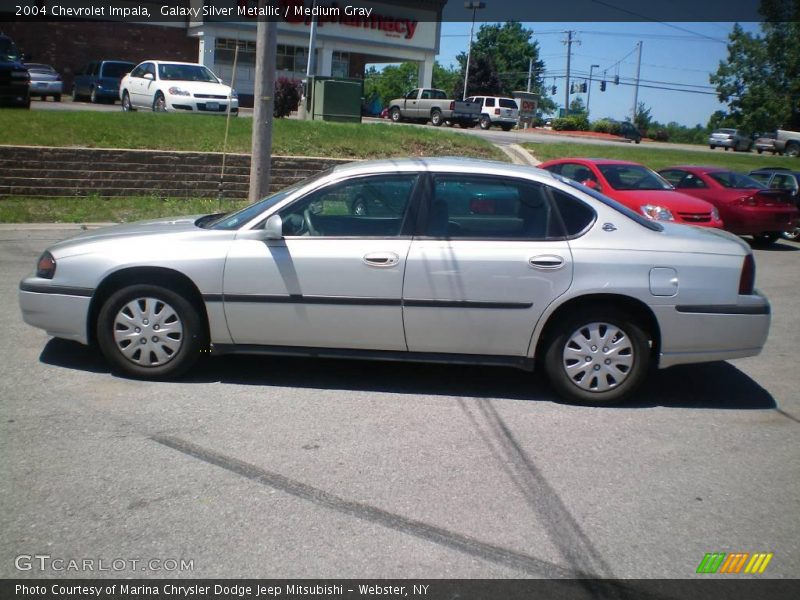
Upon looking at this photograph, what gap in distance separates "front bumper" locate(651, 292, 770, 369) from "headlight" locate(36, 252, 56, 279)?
4252 millimetres

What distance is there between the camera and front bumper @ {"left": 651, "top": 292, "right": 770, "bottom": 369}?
18.8 feet

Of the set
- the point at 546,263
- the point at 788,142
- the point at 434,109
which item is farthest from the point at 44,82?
the point at 788,142

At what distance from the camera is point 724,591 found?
364 centimetres

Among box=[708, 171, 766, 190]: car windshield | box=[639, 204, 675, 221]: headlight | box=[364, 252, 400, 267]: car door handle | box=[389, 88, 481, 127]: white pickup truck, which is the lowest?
box=[364, 252, 400, 267]: car door handle

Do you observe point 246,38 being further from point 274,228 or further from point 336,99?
point 274,228

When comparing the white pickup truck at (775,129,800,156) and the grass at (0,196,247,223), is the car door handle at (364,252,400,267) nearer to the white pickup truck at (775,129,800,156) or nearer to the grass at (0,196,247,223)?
the grass at (0,196,247,223)

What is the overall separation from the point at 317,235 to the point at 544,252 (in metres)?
1.59

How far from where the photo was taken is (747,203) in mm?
15031

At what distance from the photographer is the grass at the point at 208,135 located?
1560 centimetres

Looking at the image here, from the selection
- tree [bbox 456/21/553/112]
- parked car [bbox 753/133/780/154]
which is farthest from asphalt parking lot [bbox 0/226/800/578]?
tree [bbox 456/21/553/112]

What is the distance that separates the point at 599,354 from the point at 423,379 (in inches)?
54.0

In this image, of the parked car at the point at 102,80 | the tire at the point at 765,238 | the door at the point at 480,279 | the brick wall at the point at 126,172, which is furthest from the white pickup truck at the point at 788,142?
the door at the point at 480,279

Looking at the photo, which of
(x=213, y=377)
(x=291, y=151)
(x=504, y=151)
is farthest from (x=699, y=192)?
(x=213, y=377)

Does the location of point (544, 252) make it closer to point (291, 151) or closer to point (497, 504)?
point (497, 504)
